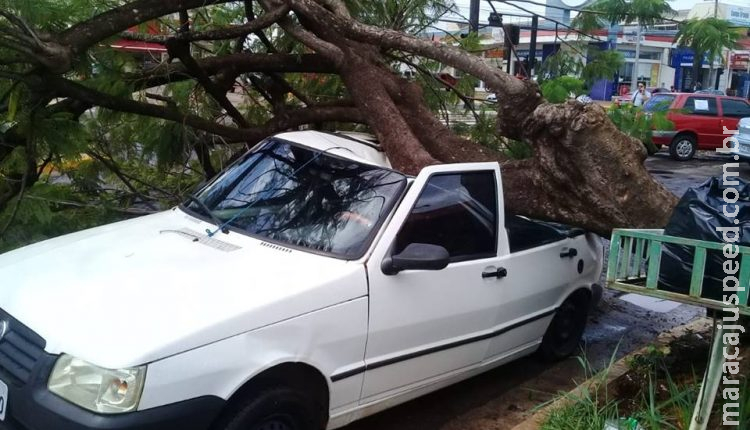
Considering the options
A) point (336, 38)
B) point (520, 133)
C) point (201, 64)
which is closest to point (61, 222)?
point (201, 64)

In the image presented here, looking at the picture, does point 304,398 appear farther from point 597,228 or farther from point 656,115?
point 656,115

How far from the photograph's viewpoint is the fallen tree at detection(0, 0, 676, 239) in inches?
175

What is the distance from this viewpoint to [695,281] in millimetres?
3084

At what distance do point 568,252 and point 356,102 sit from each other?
77.6 inches

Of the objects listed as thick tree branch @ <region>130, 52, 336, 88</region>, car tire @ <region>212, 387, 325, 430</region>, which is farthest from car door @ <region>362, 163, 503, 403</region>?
thick tree branch @ <region>130, 52, 336, 88</region>

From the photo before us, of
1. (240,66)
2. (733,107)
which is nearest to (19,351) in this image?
(240,66)

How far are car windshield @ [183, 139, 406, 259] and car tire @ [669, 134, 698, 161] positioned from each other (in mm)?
18420

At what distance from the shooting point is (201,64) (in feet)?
21.1

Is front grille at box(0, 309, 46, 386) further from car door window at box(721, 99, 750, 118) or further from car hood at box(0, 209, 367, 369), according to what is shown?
car door window at box(721, 99, 750, 118)

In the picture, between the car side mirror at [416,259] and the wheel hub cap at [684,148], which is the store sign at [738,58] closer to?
the wheel hub cap at [684,148]

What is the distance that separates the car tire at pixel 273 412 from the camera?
297 centimetres

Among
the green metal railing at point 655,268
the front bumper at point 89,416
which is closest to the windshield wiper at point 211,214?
the front bumper at point 89,416

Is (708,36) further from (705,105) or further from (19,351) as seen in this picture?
(705,105)

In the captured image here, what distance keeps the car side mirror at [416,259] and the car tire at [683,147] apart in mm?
18783
